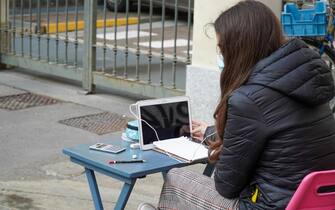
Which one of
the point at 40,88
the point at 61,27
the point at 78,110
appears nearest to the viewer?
the point at 78,110

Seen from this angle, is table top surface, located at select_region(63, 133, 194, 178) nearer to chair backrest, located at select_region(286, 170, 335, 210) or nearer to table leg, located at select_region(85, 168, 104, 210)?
table leg, located at select_region(85, 168, 104, 210)

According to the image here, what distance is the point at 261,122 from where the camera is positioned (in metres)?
2.82

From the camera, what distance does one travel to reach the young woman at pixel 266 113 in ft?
9.28

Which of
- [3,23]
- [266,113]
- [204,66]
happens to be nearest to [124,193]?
[266,113]

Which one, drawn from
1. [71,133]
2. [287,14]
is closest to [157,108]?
[287,14]

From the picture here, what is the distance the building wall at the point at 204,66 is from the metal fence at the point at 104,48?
47cm

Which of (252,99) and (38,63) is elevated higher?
(252,99)

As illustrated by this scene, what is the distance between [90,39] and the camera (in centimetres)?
793

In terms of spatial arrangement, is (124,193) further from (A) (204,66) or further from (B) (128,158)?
(A) (204,66)

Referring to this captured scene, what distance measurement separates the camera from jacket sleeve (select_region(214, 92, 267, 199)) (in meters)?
2.83

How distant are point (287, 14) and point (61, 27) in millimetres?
6335

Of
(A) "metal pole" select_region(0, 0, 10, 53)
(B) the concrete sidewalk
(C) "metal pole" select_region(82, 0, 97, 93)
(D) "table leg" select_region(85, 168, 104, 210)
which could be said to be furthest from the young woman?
(A) "metal pole" select_region(0, 0, 10, 53)

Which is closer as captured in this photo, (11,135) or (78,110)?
(11,135)

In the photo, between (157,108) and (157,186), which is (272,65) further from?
(157,186)
